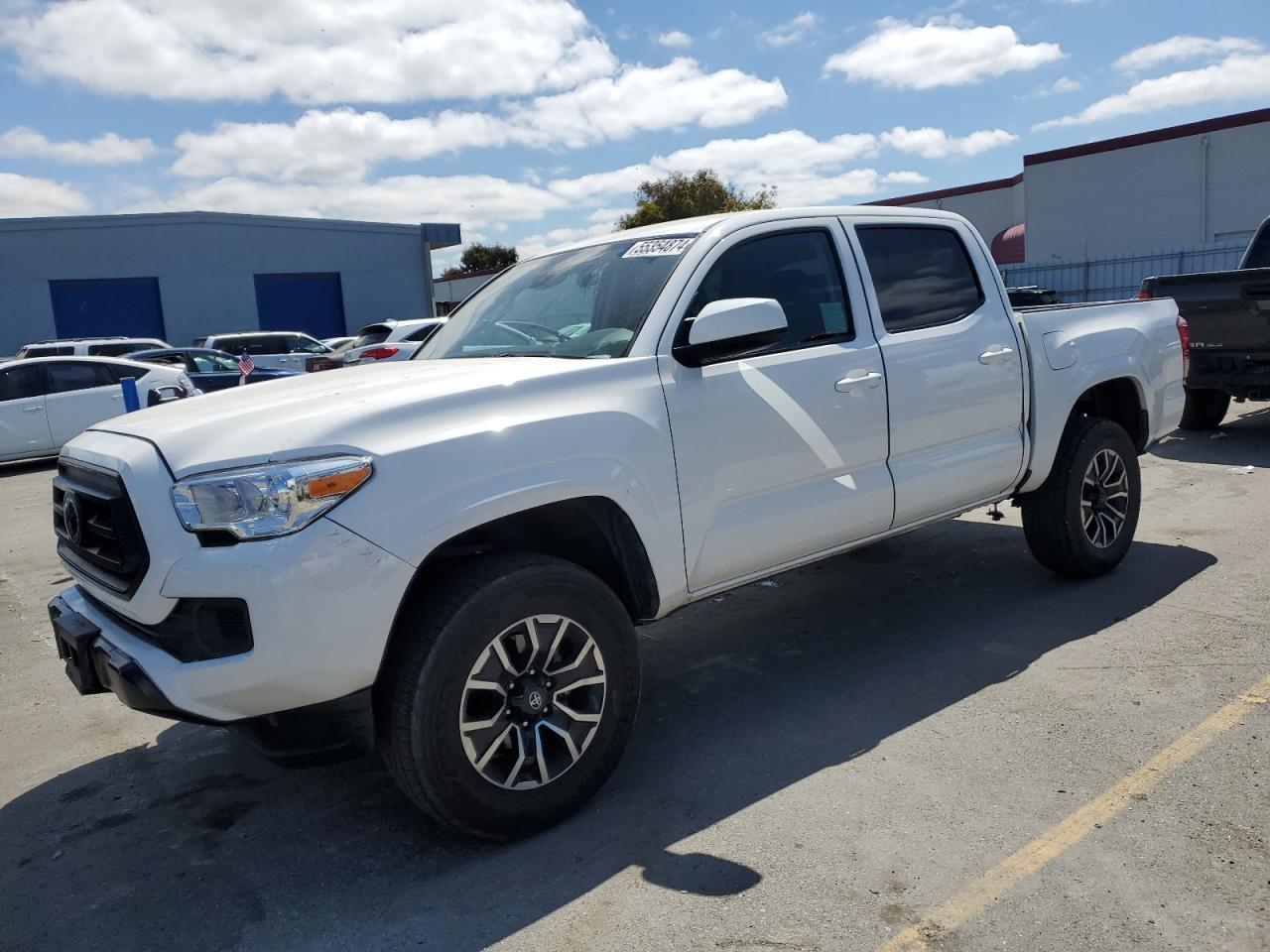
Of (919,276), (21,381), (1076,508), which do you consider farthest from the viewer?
(21,381)

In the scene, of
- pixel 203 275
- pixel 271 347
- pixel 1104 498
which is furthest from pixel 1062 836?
pixel 203 275

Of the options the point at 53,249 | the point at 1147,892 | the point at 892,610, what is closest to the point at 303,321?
the point at 53,249

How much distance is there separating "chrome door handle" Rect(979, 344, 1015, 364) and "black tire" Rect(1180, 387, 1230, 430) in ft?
21.4

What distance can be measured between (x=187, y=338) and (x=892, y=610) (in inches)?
1336

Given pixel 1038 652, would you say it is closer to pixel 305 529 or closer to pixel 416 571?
pixel 416 571

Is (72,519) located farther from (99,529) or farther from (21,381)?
(21,381)

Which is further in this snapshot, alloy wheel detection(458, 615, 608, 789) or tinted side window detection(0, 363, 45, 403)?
tinted side window detection(0, 363, 45, 403)

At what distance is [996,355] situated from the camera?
184 inches

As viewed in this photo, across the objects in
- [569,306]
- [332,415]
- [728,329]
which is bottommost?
[332,415]

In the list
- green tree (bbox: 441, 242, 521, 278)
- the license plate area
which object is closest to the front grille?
the license plate area

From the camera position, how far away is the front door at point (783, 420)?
11.7 ft

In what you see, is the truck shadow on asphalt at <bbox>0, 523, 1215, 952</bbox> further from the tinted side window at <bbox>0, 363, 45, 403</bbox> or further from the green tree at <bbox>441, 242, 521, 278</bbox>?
the green tree at <bbox>441, 242, 521, 278</bbox>

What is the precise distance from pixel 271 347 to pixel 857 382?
2022cm

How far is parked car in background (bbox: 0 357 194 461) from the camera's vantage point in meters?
13.7
